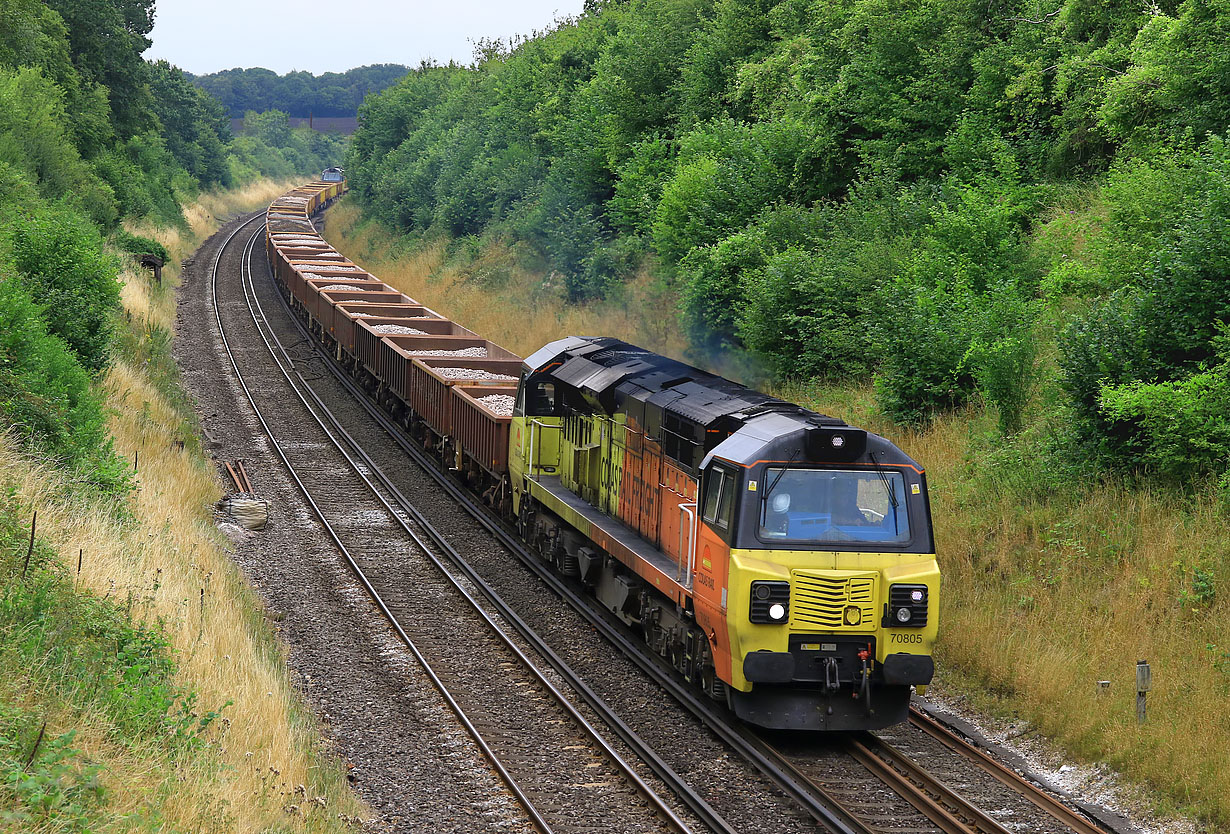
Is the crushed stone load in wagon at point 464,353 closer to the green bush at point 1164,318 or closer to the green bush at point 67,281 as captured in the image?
the green bush at point 67,281

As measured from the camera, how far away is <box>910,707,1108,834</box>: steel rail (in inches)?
360

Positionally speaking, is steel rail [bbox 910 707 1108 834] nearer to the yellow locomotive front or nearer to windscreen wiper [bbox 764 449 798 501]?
the yellow locomotive front

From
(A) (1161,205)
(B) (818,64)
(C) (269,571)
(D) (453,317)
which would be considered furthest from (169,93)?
(A) (1161,205)

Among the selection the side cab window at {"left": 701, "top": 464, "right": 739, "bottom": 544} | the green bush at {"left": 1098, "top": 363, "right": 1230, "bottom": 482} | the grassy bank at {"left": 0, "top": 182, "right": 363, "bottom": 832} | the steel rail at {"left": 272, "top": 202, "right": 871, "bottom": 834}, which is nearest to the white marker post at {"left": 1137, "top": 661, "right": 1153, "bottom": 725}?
the green bush at {"left": 1098, "top": 363, "right": 1230, "bottom": 482}

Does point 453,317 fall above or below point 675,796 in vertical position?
above

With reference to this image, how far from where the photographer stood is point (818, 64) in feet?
86.3

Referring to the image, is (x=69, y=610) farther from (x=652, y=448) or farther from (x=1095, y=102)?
(x=1095, y=102)

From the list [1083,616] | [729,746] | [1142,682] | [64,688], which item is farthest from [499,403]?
[64,688]

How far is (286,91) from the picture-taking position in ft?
619

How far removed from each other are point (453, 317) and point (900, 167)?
827 inches

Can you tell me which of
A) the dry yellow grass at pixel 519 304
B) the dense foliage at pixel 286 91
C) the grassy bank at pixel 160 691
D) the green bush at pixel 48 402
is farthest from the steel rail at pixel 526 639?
the dense foliage at pixel 286 91

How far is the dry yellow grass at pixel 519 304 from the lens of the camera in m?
29.4

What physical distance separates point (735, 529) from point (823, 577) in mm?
945

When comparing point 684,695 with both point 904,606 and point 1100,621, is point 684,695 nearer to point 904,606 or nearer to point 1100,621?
point 904,606
